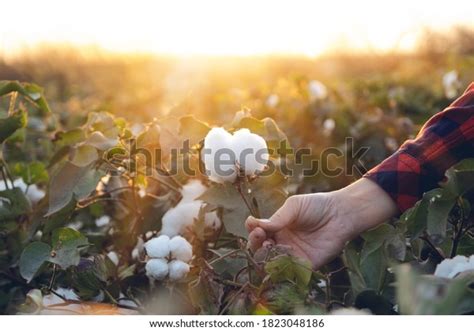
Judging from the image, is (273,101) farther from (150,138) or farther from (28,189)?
(150,138)

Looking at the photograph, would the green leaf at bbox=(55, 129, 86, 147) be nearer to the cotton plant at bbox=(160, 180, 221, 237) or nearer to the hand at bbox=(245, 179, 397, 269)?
the cotton plant at bbox=(160, 180, 221, 237)

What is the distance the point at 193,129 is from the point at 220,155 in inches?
6.2

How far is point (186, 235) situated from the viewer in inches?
50.1

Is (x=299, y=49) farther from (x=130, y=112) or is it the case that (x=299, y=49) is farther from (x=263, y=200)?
(x=263, y=200)

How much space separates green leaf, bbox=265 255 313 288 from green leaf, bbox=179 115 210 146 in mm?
376

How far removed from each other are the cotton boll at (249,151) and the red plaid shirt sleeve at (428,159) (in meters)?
0.19

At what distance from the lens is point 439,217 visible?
3.29 ft

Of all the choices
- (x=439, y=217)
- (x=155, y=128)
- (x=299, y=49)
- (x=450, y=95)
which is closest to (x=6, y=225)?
(x=155, y=128)

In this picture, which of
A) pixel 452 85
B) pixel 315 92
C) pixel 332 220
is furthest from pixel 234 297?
pixel 315 92

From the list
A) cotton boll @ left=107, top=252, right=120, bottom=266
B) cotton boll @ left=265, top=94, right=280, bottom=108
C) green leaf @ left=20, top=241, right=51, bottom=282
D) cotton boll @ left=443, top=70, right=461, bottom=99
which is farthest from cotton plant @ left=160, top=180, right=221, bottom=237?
cotton boll @ left=265, top=94, right=280, bottom=108

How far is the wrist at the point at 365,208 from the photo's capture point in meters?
1.15

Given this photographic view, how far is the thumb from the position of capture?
1.07 meters

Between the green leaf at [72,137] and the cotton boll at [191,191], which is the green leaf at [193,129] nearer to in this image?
the cotton boll at [191,191]
